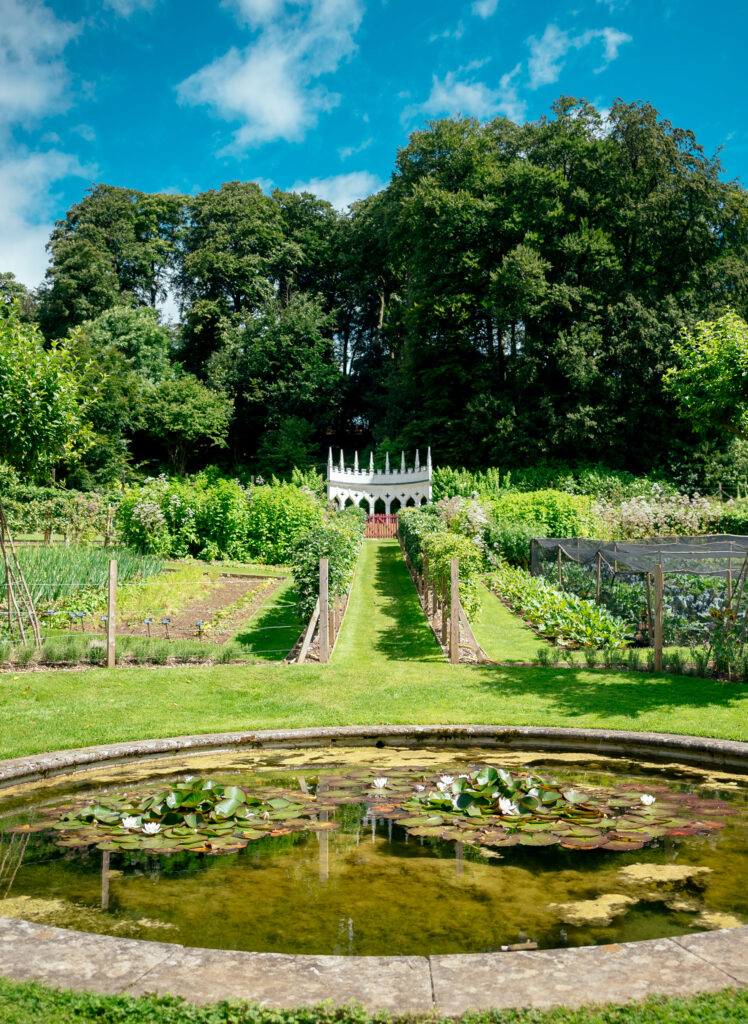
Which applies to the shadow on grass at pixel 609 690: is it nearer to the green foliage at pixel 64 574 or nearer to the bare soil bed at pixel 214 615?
the bare soil bed at pixel 214 615

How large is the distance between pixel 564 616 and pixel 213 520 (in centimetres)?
1118

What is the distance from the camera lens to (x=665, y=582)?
12.7 metres

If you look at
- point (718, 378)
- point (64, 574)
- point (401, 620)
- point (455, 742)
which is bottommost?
point (455, 742)

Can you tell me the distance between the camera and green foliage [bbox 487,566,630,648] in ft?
41.0

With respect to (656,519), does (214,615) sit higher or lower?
lower

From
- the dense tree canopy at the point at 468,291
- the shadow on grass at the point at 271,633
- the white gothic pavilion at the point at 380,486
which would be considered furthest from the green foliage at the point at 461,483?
the shadow on grass at the point at 271,633

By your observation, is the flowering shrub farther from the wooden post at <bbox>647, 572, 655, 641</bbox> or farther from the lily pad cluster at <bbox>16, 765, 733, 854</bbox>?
the lily pad cluster at <bbox>16, 765, 733, 854</bbox>

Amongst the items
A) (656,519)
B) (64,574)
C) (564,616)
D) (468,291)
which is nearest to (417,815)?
(564,616)

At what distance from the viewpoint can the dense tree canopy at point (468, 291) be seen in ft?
114

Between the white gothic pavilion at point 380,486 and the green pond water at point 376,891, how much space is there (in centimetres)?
3003

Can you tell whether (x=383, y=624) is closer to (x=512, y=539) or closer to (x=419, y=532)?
(x=419, y=532)

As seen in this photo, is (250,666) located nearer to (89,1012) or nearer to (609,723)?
(609,723)

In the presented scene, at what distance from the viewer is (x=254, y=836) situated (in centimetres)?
467

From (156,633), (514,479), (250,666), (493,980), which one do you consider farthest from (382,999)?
(514,479)
